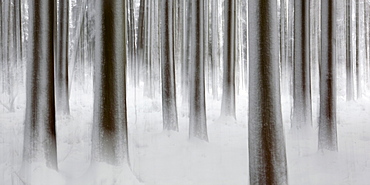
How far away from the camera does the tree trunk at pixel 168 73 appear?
10.8m

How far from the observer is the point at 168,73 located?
10812 mm

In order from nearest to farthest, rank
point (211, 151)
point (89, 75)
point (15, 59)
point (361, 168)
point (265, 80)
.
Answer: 1. point (265, 80)
2. point (361, 168)
3. point (211, 151)
4. point (15, 59)
5. point (89, 75)

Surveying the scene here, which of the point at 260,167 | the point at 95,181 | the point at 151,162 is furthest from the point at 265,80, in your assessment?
the point at 151,162

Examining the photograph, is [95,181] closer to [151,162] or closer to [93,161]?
[93,161]

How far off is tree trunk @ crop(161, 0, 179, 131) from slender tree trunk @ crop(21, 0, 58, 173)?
437 cm

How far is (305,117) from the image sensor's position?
10.8 meters

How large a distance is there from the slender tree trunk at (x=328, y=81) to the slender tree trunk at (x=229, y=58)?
3839 millimetres

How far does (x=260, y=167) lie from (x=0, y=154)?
652cm

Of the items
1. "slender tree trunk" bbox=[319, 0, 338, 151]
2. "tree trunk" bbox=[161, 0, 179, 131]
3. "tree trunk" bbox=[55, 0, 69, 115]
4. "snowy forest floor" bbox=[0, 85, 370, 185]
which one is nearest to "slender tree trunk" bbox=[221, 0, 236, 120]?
"snowy forest floor" bbox=[0, 85, 370, 185]

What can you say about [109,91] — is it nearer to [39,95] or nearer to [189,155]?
[39,95]

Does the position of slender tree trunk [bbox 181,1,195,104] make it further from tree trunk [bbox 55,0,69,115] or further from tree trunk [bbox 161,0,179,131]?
tree trunk [bbox 55,0,69,115]

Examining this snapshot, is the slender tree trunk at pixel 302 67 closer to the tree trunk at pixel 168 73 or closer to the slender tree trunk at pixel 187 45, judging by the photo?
the slender tree trunk at pixel 187 45

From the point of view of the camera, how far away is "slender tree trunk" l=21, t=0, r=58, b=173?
689cm

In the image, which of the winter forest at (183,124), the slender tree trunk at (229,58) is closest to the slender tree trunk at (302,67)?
the winter forest at (183,124)
